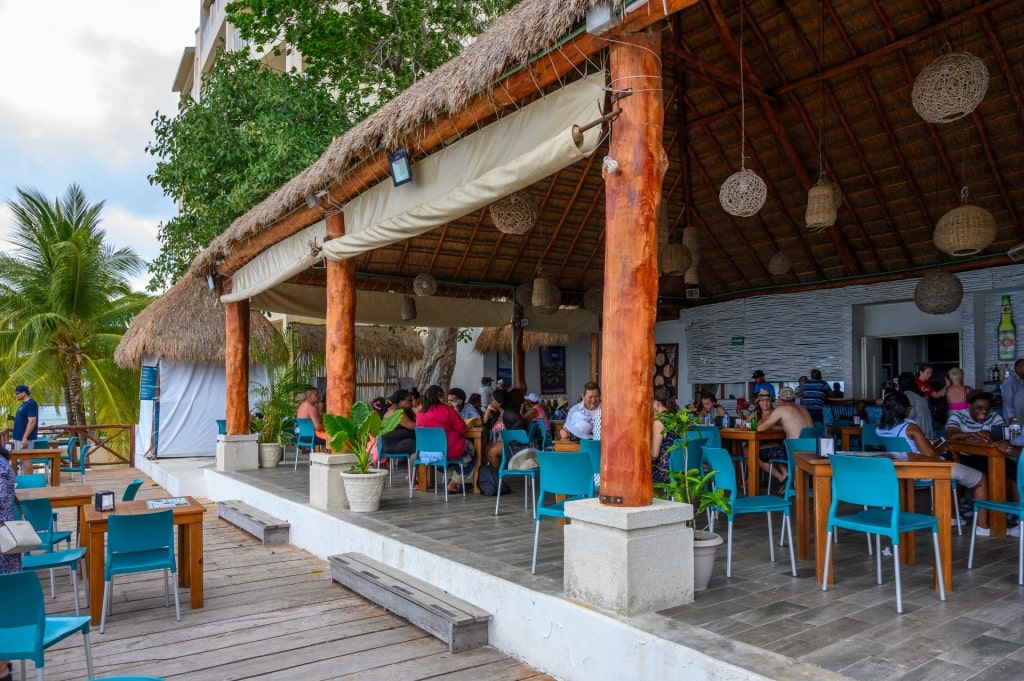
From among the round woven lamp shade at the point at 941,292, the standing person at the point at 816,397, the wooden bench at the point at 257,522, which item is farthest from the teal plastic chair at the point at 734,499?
the standing person at the point at 816,397

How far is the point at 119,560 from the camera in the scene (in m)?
4.63

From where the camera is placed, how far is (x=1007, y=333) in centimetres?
952

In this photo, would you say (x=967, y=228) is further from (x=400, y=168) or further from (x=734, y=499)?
(x=400, y=168)

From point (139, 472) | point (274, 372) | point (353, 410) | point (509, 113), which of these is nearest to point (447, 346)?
point (274, 372)

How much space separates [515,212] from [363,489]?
10.3ft

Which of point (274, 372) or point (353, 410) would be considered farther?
point (274, 372)

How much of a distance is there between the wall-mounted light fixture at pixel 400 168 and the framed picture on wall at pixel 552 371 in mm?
12183

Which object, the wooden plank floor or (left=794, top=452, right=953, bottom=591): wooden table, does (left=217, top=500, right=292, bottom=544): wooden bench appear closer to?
the wooden plank floor

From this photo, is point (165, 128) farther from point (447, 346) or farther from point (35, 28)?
point (447, 346)

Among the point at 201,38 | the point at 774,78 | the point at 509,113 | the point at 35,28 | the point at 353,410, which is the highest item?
the point at 201,38

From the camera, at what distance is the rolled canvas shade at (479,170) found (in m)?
4.01

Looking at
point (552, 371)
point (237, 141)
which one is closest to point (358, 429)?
point (237, 141)

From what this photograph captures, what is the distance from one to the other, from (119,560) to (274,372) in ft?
27.5

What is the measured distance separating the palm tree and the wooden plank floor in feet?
35.4
